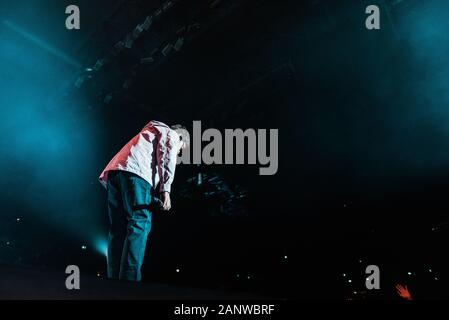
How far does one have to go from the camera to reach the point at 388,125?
4902 millimetres

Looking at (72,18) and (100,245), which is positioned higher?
(72,18)

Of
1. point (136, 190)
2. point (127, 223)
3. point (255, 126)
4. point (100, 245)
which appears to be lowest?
point (100, 245)

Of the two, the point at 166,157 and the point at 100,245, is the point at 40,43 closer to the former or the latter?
the point at 166,157

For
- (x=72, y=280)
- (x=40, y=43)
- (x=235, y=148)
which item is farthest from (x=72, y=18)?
(x=72, y=280)

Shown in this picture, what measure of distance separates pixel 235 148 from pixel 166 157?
3040 millimetres

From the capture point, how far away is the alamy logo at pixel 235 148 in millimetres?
5270

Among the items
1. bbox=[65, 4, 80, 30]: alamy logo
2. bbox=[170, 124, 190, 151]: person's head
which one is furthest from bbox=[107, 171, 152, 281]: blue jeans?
bbox=[65, 4, 80, 30]: alamy logo

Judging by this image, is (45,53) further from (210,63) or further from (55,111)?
(210,63)

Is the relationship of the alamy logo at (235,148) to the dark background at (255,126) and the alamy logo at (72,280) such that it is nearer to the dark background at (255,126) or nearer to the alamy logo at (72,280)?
the dark background at (255,126)

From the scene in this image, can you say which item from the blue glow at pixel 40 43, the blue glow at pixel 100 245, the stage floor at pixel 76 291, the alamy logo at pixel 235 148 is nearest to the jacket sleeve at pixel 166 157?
the stage floor at pixel 76 291

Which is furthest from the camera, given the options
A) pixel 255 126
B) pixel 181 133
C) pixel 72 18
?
pixel 255 126

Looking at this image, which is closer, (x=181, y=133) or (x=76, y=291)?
(x=76, y=291)

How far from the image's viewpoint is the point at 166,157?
8.07 ft
